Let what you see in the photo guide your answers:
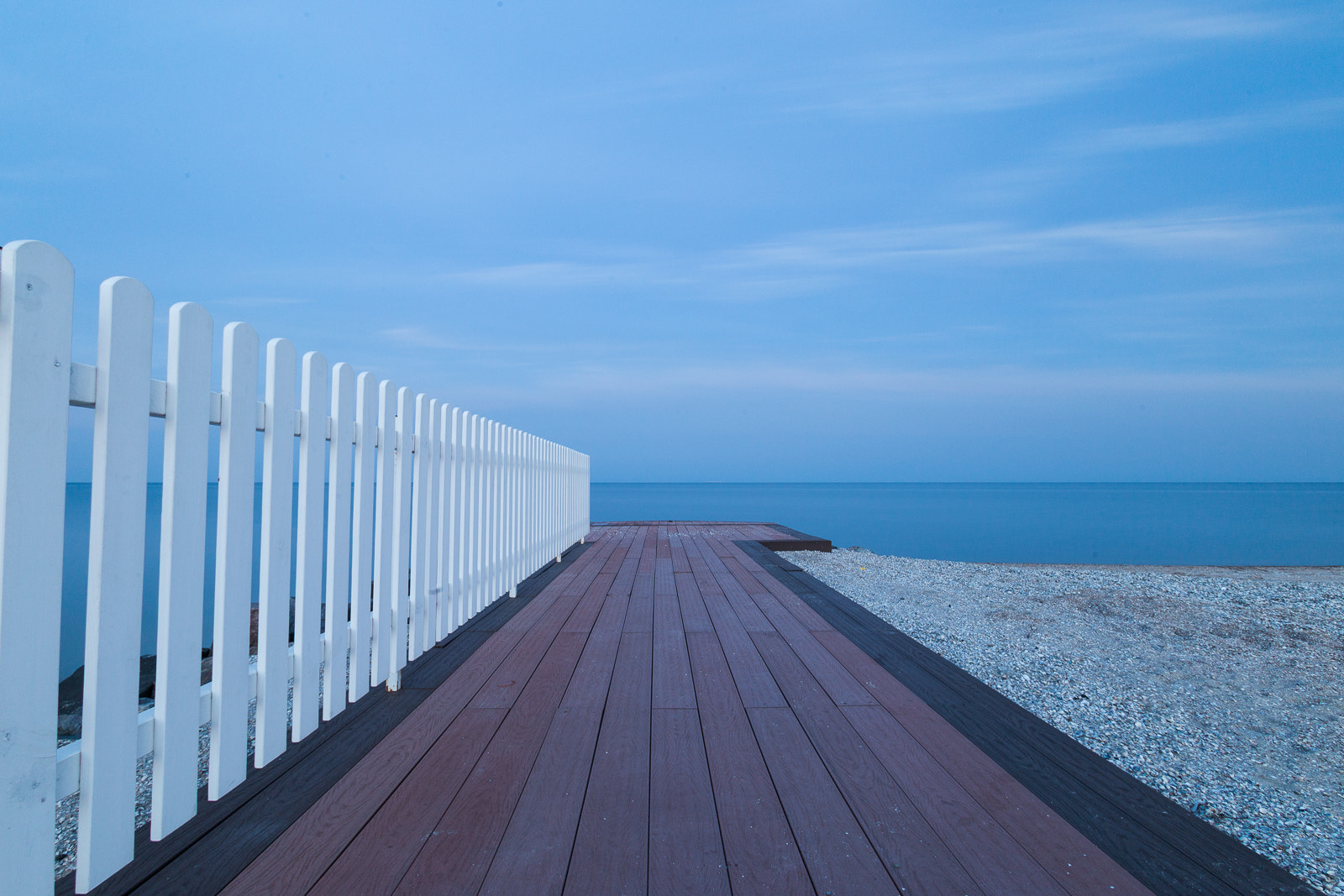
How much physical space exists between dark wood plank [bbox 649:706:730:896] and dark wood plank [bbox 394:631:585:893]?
35 centimetres

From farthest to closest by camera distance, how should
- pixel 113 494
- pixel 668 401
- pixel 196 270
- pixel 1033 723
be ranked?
1. pixel 668 401
2. pixel 196 270
3. pixel 1033 723
4. pixel 113 494

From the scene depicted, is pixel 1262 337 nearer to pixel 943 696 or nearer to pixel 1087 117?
pixel 1087 117

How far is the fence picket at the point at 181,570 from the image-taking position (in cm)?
126

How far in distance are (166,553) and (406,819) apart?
0.78 m

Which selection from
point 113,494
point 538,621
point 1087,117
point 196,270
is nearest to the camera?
point 113,494

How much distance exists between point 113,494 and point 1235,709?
409 cm

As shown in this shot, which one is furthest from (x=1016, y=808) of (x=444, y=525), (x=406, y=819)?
(x=444, y=525)

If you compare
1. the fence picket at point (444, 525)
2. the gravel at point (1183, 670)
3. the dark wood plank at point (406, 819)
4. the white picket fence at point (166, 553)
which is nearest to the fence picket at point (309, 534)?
the white picket fence at point (166, 553)

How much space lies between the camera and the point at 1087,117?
22141 millimetres

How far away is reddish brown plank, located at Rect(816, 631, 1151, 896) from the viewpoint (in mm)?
1223

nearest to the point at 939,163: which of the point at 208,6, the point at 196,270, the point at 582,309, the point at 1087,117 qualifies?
the point at 1087,117

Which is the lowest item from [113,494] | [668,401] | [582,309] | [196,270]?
[113,494]

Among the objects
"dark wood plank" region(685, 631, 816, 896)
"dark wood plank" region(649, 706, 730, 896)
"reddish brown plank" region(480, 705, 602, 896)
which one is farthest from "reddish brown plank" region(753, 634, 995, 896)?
"reddish brown plank" region(480, 705, 602, 896)

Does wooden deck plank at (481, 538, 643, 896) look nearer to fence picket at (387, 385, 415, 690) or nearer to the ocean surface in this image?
fence picket at (387, 385, 415, 690)
